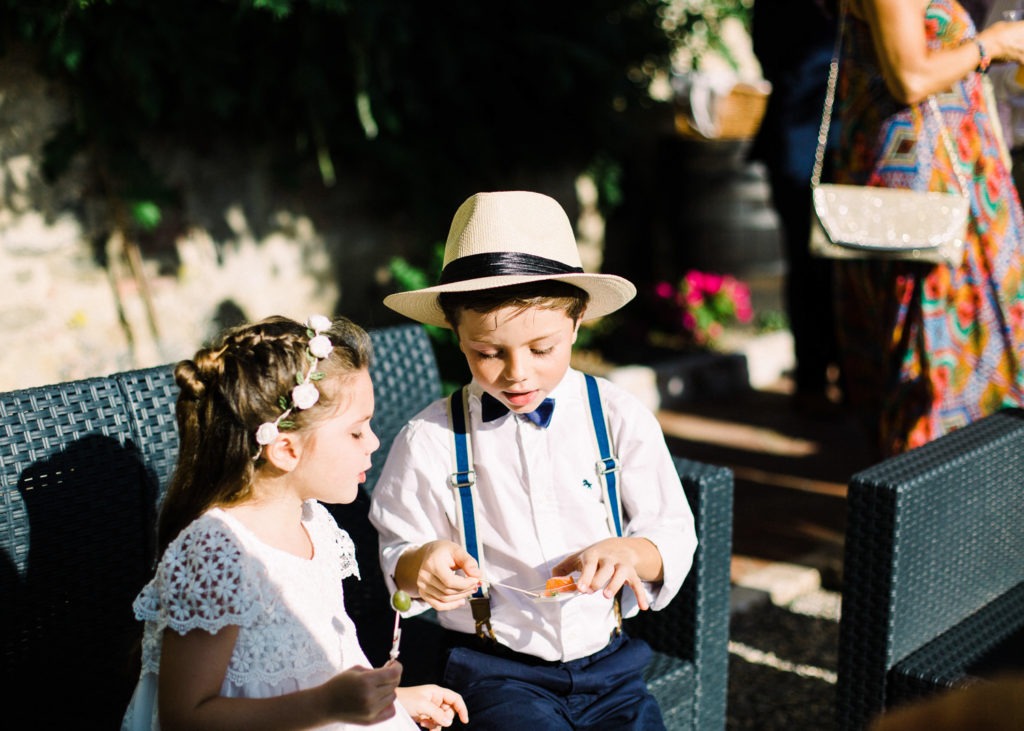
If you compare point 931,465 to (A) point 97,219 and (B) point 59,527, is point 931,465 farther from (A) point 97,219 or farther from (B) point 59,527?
(A) point 97,219

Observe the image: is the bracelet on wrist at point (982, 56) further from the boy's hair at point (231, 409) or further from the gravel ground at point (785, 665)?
the boy's hair at point (231, 409)

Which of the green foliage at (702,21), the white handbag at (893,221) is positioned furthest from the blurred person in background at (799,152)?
the white handbag at (893,221)

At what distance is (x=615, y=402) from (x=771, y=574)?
1.81 meters

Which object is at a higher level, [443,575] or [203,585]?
[203,585]

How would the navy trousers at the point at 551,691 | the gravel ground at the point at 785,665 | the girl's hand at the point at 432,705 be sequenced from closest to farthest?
the girl's hand at the point at 432,705 → the navy trousers at the point at 551,691 → the gravel ground at the point at 785,665

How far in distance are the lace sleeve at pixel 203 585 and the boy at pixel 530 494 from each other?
0.37 metres

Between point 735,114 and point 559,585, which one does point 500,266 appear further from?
point 735,114

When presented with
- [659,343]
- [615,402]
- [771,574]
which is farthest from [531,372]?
[659,343]

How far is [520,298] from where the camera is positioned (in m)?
1.83

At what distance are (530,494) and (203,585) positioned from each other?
0.65 m

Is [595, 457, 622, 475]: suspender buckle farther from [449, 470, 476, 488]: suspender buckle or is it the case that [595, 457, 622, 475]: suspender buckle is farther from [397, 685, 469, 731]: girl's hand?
[397, 685, 469, 731]: girl's hand

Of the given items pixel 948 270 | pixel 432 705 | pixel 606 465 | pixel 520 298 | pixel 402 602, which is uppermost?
pixel 520 298

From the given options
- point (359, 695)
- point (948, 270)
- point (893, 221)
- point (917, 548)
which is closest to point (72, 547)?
point (359, 695)

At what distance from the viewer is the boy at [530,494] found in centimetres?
183
